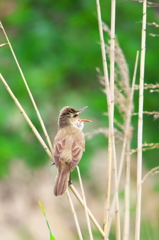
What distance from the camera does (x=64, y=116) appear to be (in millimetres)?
4043

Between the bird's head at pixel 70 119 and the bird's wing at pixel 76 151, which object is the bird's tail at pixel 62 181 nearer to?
the bird's wing at pixel 76 151

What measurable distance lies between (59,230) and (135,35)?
2619mm

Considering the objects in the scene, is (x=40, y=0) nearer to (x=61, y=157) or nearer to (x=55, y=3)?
(x=55, y=3)

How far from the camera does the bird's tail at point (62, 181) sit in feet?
10.8

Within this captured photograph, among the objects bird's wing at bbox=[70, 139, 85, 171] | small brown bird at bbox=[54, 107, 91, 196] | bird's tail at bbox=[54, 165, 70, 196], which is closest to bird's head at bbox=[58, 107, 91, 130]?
small brown bird at bbox=[54, 107, 91, 196]

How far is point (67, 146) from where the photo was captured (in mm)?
3781

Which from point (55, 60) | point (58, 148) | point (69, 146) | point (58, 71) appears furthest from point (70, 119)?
point (55, 60)

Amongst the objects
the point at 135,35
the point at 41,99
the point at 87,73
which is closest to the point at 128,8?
the point at 135,35

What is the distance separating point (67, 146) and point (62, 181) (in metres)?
0.43

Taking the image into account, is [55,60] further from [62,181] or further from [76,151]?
[62,181]

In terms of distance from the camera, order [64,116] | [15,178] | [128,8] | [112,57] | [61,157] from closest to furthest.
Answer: [112,57]
[61,157]
[64,116]
[128,8]
[15,178]

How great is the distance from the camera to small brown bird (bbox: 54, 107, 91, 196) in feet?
11.3

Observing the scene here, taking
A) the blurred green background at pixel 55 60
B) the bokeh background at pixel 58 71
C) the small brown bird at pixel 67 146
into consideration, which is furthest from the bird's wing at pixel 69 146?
the blurred green background at pixel 55 60

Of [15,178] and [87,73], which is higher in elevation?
A: [87,73]
